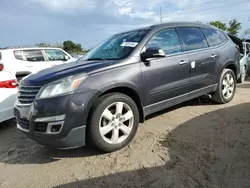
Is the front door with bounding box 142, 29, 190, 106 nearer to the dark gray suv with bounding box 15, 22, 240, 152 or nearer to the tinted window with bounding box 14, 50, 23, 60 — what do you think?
the dark gray suv with bounding box 15, 22, 240, 152

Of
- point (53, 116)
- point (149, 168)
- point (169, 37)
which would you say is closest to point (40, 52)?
point (169, 37)

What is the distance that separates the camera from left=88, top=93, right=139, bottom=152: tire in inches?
123

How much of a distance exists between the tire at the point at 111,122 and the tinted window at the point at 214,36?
2.50 m

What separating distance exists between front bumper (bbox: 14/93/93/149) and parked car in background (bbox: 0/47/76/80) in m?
5.36

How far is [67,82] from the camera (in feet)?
10.0

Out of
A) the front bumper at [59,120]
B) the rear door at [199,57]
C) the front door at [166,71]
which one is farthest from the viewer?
the rear door at [199,57]

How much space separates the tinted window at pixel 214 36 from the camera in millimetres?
5047

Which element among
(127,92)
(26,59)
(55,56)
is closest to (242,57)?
(127,92)

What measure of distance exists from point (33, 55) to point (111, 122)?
20.2 feet

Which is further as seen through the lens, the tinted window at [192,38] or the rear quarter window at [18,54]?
the rear quarter window at [18,54]

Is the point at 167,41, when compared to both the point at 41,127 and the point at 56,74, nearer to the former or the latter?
the point at 56,74

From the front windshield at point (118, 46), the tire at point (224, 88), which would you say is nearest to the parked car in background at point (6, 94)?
the front windshield at point (118, 46)

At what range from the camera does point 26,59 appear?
8266 millimetres

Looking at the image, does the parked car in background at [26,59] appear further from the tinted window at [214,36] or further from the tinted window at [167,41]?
the tinted window at [214,36]
